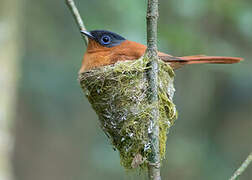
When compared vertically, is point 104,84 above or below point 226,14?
below

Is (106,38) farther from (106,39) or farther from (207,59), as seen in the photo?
(207,59)

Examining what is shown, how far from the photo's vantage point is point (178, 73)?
8.12 m

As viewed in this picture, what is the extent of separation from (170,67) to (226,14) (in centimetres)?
231

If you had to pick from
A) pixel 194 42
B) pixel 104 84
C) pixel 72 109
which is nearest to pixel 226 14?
pixel 194 42

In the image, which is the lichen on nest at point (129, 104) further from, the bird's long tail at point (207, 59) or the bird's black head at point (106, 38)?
the bird's black head at point (106, 38)

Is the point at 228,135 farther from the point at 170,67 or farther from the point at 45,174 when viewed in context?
the point at 45,174

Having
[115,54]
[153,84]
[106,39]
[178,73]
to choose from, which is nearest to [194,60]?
[115,54]

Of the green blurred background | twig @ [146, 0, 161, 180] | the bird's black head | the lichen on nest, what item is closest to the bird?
the bird's black head

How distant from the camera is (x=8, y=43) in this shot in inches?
275

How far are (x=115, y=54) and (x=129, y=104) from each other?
0.86m

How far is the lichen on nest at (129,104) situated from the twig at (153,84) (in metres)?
0.15

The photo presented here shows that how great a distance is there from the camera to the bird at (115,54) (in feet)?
15.5

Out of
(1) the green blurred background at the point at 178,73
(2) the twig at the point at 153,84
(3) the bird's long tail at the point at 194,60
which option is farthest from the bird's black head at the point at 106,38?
(2) the twig at the point at 153,84

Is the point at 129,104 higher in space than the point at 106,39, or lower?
lower
